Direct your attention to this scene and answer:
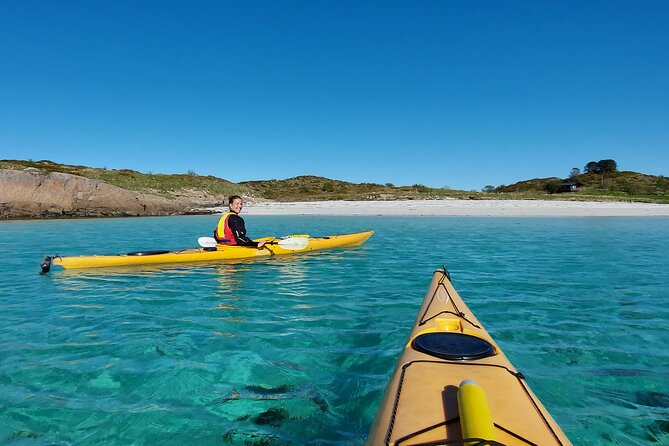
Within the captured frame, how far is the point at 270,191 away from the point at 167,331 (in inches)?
1891

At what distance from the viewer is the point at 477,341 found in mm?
2916

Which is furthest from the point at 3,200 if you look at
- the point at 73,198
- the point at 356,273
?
the point at 356,273

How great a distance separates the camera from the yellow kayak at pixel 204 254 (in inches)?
353

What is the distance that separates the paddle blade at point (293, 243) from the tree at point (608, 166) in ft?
236

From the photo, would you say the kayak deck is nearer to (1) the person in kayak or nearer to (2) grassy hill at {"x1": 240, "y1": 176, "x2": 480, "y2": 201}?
(1) the person in kayak

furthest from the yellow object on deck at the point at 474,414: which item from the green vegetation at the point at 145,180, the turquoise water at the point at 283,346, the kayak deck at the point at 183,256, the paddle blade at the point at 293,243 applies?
the green vegetation at the point at 145,180

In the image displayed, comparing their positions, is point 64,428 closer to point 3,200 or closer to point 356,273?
point 356,273

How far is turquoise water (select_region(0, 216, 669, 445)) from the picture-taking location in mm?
2971

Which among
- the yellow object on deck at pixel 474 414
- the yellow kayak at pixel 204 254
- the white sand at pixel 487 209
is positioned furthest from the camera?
the white sand at pixel 487 209

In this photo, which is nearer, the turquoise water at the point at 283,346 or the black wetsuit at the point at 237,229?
the turquoise water at the point at 283,346

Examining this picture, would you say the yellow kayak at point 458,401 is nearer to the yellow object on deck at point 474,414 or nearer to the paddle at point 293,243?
the yellow object on deck at point 474,414

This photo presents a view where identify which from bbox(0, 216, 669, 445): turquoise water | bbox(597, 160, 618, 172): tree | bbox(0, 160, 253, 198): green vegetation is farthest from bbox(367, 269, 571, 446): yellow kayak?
bbox(597, 160, 618, 172): tree

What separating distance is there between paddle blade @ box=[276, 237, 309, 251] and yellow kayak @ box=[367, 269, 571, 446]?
26.3ft

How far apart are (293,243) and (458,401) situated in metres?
9.21
